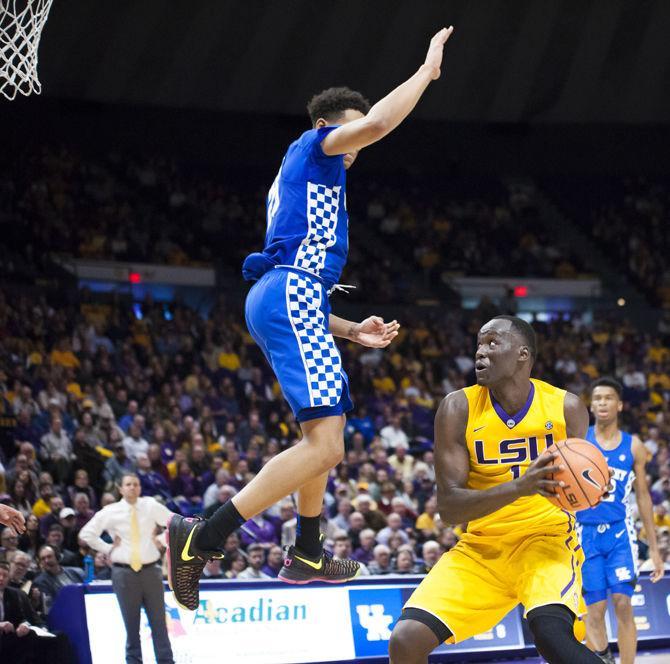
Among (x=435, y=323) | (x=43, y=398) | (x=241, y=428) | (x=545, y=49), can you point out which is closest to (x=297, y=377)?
(x=43, y=398)

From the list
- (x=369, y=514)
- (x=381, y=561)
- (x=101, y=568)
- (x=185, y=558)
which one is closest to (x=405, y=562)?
(x=381, y=561)

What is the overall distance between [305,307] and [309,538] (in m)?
1.23

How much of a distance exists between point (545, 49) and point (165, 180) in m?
9.11

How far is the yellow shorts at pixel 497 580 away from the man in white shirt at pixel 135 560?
4.94 meters

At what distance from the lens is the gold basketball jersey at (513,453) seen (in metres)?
5.51

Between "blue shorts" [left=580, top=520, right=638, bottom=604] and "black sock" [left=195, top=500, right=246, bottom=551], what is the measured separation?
4794mm

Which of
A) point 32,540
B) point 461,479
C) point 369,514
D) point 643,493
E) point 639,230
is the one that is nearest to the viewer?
point 461,479

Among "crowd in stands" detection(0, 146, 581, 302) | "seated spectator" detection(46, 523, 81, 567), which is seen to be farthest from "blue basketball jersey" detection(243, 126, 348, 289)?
"crowd in stands" detection(0, 146, 581, 302)

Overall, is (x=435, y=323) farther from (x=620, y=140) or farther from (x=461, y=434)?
(x=461, y=434)

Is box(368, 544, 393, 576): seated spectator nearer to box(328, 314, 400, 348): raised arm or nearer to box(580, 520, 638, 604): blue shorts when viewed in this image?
box(580, 520, 638, 604): blue shorts

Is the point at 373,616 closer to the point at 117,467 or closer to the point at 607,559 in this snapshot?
the point at 607,559

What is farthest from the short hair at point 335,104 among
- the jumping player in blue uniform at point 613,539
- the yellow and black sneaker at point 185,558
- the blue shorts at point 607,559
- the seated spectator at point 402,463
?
the seated spectator at point 402,463

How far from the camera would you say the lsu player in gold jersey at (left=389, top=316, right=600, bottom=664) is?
5258mm

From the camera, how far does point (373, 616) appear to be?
11.4 m
